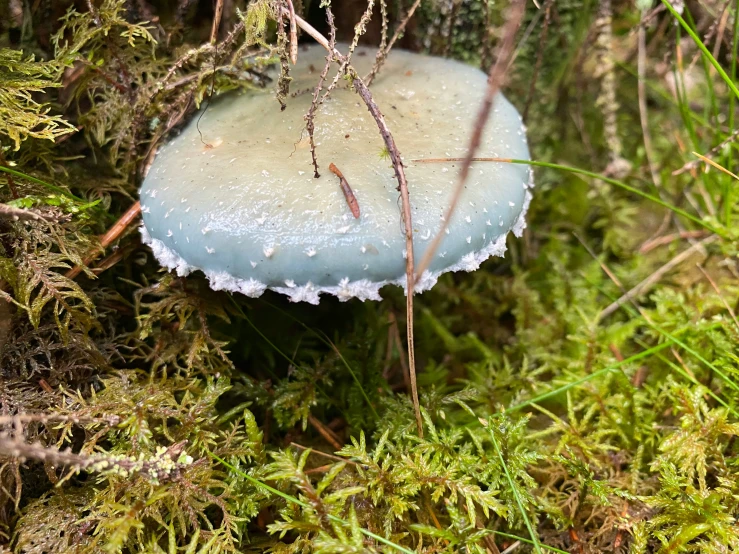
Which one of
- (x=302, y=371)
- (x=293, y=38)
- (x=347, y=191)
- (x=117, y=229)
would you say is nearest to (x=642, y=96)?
(x=293, y=38)

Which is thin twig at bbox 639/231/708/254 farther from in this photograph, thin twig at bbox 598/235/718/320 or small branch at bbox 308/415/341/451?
small branch at bbox 308/415/341/451

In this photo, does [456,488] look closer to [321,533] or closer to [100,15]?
[321,533]

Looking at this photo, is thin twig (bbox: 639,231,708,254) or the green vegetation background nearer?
the green vegetation background

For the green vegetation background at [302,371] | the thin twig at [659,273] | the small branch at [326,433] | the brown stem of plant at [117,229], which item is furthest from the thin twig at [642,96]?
the brown stem of plant at [117,229]

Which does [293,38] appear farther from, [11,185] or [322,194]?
[11,185]

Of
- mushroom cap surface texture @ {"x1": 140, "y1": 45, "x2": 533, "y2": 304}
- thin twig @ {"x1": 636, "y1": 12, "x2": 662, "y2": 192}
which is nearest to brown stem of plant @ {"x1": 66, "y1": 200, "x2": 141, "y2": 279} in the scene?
mushroom cap surface texture @ {"x1": 140, "y1": 45, "x2": 533, "y2": 304}

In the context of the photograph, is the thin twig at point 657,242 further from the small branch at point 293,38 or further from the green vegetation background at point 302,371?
the small branch at point 293,38
